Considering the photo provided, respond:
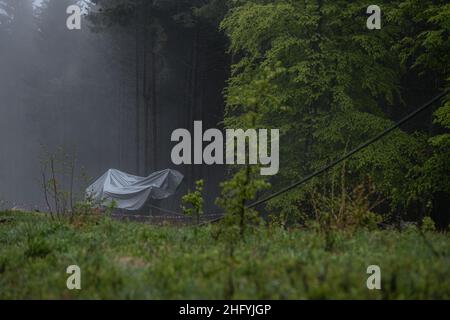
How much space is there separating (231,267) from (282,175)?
40.6 feet

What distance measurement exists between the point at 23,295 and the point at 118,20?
28.1 metres

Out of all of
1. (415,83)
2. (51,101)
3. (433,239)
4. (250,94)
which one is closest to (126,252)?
(250,94)

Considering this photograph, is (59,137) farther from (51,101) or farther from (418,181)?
(418,181)

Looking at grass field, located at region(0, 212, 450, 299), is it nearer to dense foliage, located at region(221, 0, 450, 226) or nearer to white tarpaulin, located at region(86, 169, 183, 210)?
dense foliage, located at region(221, 0, 450, 226)

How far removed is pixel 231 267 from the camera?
5273 millimetres

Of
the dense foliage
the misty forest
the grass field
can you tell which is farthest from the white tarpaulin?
the grass field

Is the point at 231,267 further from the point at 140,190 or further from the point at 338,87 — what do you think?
the point at 140,190

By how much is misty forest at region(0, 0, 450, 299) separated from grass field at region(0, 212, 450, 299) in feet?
0.08

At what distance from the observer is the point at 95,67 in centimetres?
5806

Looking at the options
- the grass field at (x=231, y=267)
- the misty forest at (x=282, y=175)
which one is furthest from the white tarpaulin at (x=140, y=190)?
the grass field at (x=231, y=267)

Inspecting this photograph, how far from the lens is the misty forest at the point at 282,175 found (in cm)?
516

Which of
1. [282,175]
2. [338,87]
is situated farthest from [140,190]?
[338,87]

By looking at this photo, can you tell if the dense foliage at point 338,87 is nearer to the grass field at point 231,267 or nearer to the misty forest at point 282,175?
the misty forest at point 282,175

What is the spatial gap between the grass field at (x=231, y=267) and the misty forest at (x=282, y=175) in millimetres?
23
